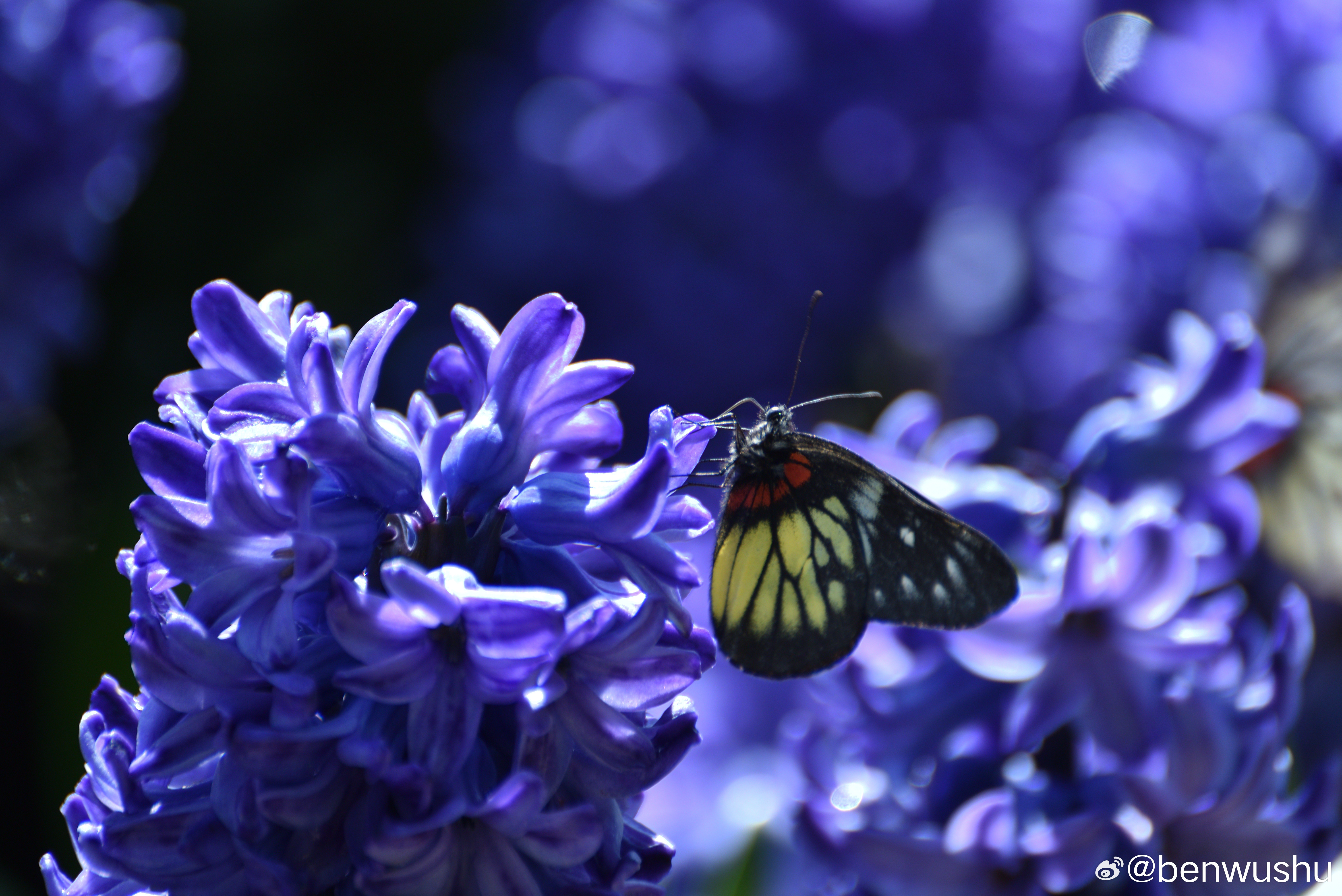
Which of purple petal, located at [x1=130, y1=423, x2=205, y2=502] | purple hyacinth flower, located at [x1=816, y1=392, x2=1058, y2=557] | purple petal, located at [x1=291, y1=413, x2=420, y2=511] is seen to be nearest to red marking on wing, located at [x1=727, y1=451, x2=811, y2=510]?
purple hyacinth flower, located at [x1=816, y1=392, x2=1058, y2=557]

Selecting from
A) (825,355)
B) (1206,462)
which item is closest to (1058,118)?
(825,355)

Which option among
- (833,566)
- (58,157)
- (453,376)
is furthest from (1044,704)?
(58,157)

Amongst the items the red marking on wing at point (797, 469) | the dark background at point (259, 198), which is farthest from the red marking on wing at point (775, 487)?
the dark background at point (259, 198)

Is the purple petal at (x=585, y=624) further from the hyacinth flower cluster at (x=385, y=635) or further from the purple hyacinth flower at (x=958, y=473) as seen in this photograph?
the purple hyacinth flower at (x=958, y=473)

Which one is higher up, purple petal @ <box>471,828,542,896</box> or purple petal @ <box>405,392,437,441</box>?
purple petal @ <box>405,392,437,441</box>

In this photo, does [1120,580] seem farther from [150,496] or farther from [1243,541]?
[150,496]

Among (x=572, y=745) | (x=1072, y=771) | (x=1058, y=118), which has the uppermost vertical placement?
(x=1058, y=118)

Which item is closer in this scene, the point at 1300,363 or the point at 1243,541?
the point at 1243,541

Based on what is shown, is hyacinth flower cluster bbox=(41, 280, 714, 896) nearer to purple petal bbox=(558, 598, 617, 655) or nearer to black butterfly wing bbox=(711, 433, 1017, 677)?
purple petal bbox=(558, 598, 617, 655)

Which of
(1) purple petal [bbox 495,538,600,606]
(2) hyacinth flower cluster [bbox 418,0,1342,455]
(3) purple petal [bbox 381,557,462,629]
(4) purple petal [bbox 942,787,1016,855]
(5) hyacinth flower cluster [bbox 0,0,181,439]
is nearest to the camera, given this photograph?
(3) purple petal [bbox 381,557,462,629]
